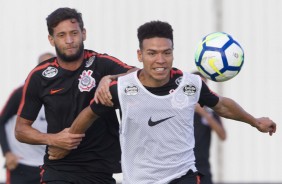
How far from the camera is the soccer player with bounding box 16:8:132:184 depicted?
24.4 feet

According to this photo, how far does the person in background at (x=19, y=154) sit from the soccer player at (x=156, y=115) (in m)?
2.99

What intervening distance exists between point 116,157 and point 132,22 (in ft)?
20.8

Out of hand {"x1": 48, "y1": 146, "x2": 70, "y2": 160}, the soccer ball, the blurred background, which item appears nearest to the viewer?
the soccer ball

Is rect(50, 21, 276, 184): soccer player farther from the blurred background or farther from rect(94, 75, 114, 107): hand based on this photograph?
the blurred background

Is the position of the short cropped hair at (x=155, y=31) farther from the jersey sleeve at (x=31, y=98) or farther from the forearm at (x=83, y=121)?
the jersey sleeve at (x=31, y=98)

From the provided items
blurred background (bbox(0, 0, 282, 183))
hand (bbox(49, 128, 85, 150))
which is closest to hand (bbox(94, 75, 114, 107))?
hand (bbox(49, 128, 85, 150))

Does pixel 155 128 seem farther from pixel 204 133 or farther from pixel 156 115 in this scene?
pixel 204 133

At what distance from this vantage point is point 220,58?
287 inches

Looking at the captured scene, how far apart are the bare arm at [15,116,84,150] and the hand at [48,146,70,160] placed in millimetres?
93

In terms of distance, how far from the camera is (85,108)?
23.5 feet

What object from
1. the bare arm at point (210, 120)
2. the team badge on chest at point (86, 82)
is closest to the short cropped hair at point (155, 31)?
the team badge on chest at point (86, 82)

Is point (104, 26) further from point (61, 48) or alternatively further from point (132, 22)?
point (61, 48)

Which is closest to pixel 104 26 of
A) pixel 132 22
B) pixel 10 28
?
pixel 132 22

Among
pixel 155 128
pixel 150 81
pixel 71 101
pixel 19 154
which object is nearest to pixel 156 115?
pixel 155 128
